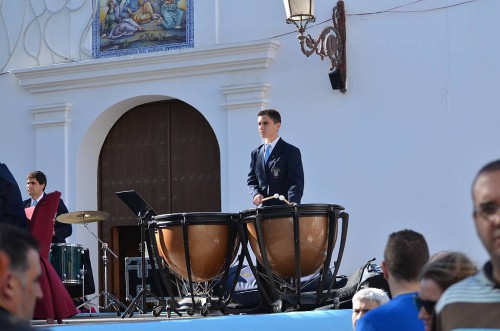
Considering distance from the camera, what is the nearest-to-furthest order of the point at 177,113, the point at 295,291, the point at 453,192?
the point at 295,291 → the point at 453,192 → the point at 177,113

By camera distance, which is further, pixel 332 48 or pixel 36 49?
pixel 36 49

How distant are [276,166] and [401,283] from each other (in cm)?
504

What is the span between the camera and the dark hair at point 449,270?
11.0 feet

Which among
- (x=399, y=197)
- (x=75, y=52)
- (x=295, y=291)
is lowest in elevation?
(x=295, y=291)

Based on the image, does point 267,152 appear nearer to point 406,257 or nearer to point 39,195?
point 39,195

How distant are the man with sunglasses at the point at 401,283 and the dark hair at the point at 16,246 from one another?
1.52 metres

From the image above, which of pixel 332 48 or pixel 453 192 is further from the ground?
pixel 332 48

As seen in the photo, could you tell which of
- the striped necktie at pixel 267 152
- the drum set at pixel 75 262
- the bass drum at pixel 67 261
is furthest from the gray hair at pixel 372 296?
the bass drum at pixel 67 261

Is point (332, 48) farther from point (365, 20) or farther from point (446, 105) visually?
point (446, 105)

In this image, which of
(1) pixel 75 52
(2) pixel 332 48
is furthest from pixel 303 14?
(1) pixel 75 52

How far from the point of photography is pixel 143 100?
13.5 m

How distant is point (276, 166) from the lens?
9391mm

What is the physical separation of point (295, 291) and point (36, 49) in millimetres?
6020

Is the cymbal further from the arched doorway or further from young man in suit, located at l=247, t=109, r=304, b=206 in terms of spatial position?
young man in suit, located at l=247, t=109, r=304, b=206
